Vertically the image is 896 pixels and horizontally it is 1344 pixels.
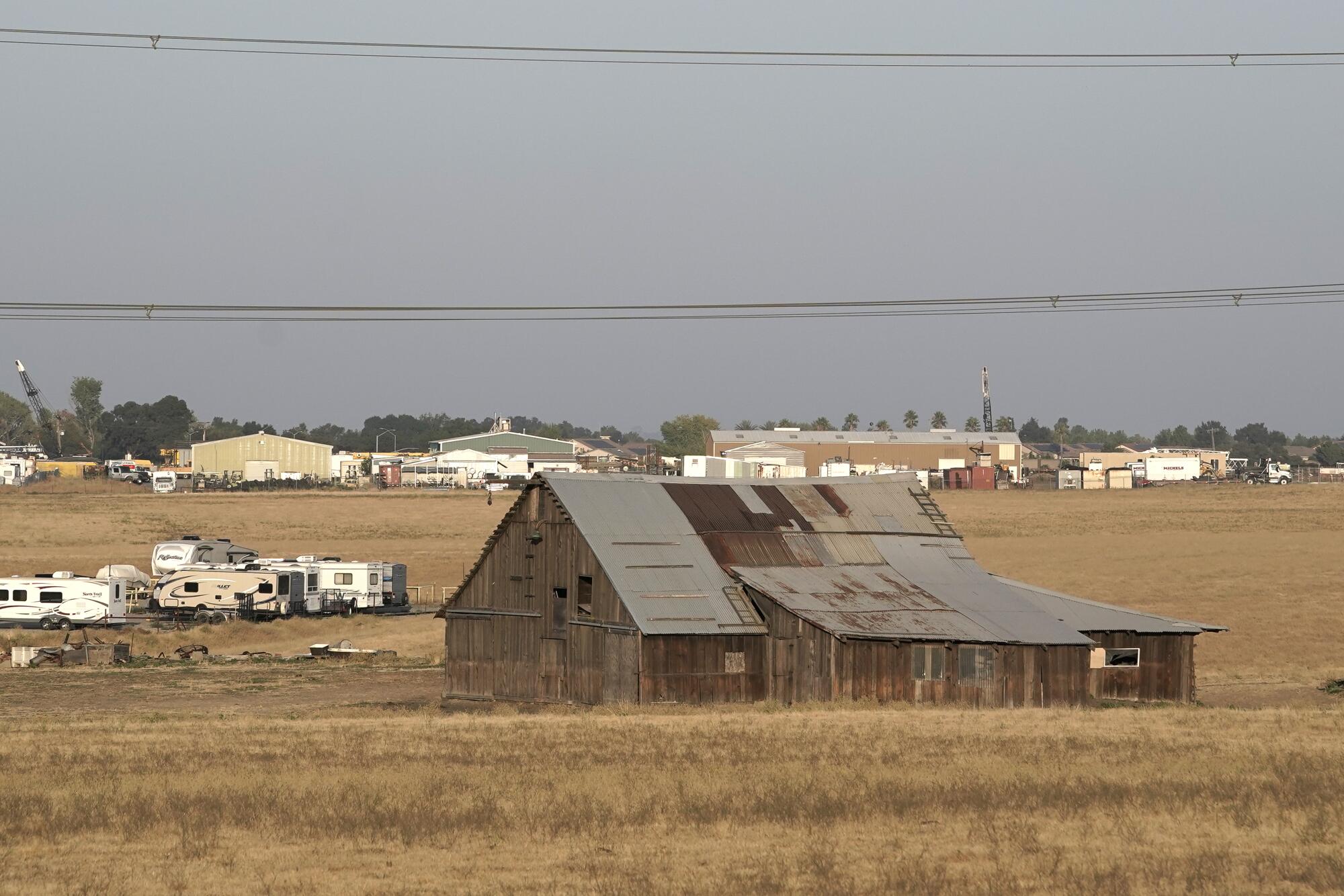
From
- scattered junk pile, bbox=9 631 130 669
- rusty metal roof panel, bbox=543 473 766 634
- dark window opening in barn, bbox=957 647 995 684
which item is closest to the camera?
dark window opening in barn, bbox=957 647 995 684

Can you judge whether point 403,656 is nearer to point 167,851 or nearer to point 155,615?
point 155,615

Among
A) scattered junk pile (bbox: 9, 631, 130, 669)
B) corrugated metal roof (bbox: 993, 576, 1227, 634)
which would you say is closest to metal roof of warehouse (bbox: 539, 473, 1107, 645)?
corrugated metal roof (bbox: 993, 576, 1227, 634)

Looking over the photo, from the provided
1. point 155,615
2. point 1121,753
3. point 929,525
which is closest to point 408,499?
point 155,615

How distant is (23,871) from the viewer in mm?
17625

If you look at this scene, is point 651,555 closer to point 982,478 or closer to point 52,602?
point 52,602

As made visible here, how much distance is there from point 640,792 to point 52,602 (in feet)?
146

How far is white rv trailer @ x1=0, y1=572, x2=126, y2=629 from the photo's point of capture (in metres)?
60.3

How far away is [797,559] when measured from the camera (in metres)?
45.8

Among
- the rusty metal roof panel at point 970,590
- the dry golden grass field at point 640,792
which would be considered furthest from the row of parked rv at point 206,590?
the rusty metal roof panel at point 970,590

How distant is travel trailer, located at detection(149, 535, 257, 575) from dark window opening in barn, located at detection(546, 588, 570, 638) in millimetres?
31567

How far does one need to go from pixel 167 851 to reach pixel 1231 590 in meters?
64.9

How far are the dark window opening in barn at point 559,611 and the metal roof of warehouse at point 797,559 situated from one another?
2002 millimetres

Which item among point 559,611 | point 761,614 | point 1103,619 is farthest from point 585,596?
point 1103,619

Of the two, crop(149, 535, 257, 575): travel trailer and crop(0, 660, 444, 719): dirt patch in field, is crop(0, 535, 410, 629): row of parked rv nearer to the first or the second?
crop(149, 535, 257, 575): travel trailer
